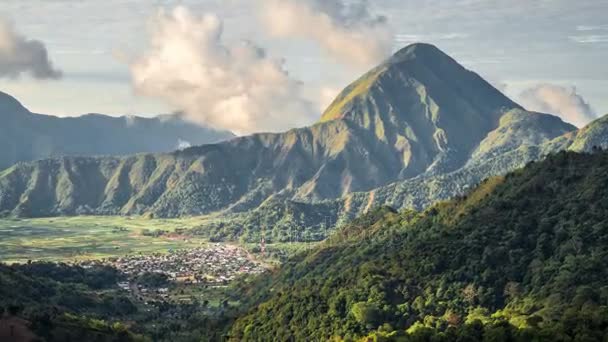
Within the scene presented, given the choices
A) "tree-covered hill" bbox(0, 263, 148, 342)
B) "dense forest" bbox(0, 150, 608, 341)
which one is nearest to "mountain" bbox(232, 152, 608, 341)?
"dense forest" bbox(0, 150, 608, 341)

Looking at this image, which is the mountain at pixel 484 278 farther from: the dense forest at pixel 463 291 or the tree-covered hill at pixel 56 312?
the tree-covered hill at pixel 56 312

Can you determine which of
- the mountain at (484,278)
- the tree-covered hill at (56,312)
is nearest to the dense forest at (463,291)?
the mountain at (484,278)

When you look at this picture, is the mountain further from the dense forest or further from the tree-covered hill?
the tree-covered hill

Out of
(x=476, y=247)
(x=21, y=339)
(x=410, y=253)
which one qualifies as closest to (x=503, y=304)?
(x=476, y=247)

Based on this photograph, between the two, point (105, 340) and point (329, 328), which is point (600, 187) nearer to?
point (329, 328)

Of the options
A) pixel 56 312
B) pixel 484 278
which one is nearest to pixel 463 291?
pixel 484 278

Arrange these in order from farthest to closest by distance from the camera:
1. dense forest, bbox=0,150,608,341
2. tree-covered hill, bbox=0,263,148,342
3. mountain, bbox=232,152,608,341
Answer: mountain, bbox=232,152,608,341 → tree-covered hill, bbox=0,263,148,342 → dense forest, bbox=0,150,608,341

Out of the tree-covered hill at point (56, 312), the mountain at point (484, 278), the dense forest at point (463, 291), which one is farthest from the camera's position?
the mountain at point (484, 278)

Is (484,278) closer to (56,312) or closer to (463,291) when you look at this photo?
(463,291)
